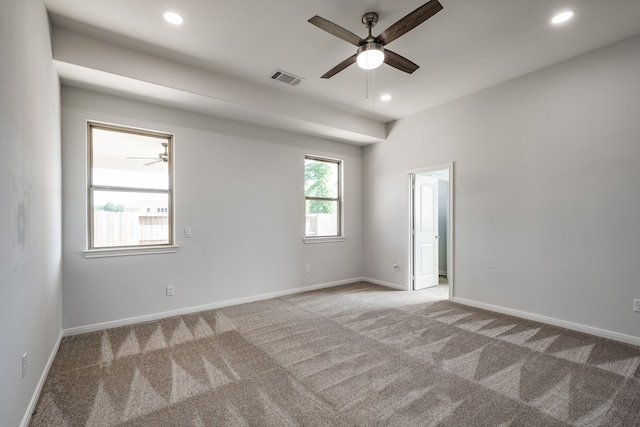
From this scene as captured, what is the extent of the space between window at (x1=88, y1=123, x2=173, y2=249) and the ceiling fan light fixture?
273cm

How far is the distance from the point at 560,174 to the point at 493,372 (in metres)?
2.44

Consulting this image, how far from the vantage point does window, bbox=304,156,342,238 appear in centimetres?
537

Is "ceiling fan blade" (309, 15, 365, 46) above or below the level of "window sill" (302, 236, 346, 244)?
above

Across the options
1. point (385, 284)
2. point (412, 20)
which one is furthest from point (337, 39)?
point (385, 284)

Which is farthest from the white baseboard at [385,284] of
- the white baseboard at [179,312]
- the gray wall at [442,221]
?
the gray wall at [442,221]

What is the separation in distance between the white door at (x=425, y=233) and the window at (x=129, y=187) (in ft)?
12.9

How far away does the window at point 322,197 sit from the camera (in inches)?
211

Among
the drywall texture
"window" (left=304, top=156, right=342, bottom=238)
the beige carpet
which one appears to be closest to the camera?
the drywall texture

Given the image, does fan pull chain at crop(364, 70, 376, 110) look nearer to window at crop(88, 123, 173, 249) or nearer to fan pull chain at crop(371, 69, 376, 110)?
fan pull chain at crop(371, 69, 376, 110)

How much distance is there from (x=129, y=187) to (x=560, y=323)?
5.41m

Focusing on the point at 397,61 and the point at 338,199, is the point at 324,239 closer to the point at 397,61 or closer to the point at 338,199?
the point at 338,199

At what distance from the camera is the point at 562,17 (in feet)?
8.62

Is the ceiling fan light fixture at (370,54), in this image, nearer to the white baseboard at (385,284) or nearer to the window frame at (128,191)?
the window frame at (128,191)

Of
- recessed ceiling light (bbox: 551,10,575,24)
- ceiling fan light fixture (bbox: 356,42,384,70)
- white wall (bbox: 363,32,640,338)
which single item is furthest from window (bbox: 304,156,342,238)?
recessed ceiling light (bbox: 551,10,575,24)
